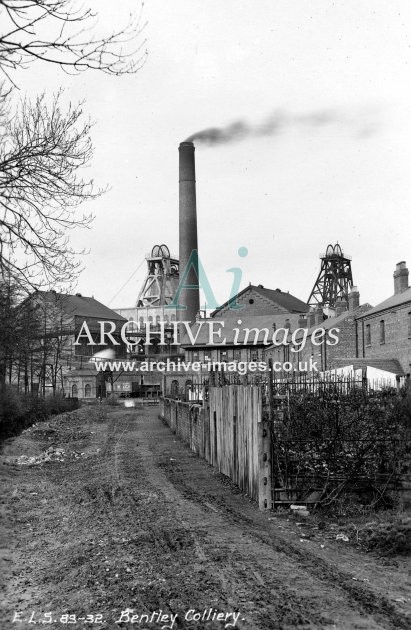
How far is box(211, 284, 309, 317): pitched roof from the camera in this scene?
7738cm

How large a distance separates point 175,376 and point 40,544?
59485 millimetres

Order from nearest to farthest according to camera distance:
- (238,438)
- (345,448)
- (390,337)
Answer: (345,448)
(238,438)
(390,337)

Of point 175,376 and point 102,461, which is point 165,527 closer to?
point 102,461

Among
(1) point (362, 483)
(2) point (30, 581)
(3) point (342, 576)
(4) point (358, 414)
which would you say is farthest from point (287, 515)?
(2) point (30, 581)

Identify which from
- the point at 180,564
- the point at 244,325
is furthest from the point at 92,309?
the point at 180,564

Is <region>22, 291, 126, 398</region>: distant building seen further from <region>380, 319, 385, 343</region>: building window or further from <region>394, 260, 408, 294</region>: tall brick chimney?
<region>394, 260, 408, 294</region>: tall brick chimney

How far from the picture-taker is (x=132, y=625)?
5316mm

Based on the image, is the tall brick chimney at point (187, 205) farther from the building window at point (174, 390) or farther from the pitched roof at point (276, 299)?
the pitched roof at point (276, 299)

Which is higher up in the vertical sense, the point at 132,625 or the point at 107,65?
the point at 107,65

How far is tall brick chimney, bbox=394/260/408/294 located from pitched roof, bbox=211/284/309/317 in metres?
39.2

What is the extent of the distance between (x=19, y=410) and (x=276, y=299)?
53.4 m

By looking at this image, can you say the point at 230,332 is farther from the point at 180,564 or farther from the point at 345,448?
the point at 180,564

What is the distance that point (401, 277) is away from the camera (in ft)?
123

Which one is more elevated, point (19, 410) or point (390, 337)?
point (390, 337)
